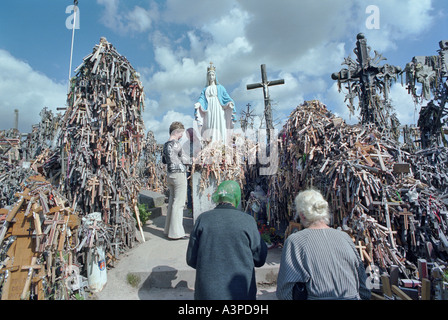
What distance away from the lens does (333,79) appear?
7734 millimetres

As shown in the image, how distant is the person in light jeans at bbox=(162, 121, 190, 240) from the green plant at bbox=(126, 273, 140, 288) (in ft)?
4.72

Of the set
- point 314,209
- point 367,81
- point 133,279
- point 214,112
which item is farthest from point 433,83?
point 133,279

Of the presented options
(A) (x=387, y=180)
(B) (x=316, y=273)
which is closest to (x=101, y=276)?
(B) (x=316, y=273)

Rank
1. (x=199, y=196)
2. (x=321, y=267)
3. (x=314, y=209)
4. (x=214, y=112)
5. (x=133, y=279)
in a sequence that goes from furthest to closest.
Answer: (x=214, y=112) → (x=199, y=196) → (x=133, y=279) → (x=314, y=209) → (x=321, y=267)

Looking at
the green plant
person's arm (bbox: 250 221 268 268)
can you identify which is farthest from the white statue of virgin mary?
person's arm (bbox: 250 221 268 268)

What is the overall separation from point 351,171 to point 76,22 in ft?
33.9

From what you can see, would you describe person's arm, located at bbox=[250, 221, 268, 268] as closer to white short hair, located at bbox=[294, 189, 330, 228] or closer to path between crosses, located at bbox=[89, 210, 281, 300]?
white short hair, located at bbox=[294, 189, 330, 228]

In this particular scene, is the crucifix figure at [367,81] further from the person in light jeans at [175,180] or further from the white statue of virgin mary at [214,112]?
the person in light jeans at [175,180]

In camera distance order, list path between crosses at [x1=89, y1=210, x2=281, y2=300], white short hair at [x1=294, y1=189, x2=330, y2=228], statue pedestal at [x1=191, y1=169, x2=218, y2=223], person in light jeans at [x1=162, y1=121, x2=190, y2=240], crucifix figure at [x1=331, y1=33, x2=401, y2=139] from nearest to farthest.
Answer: white short hair at [x1=294, y1=189, x2=330, y2=228] → path between crosses at [x1=89, y1=210, x2=281, y2=300] → person in light jeans at [x1=162, y1=121, x2=190, y2=240] → statue pedestal at [x1=191, y1=169, x2=218, y2=223] → crucifix figure at [x1=331, y1=33, x2=401, y2=139]

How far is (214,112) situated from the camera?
27.6 feet

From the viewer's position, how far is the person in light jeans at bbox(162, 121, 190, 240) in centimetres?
569

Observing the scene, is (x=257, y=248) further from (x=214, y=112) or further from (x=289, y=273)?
(x=214, y=112)

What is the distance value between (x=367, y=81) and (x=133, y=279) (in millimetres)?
7768

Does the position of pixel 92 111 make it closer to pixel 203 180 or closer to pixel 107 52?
pixel 107 52
